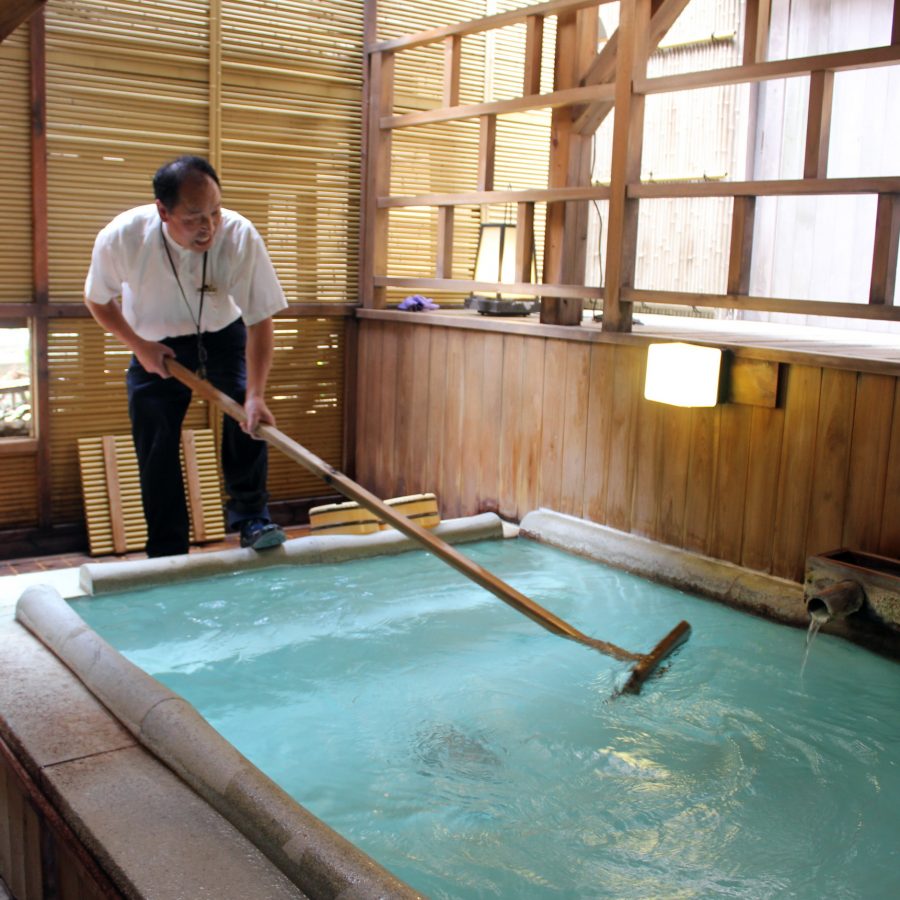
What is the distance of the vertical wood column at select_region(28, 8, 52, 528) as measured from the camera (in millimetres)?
4551

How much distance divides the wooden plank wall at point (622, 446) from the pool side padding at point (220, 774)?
204cm

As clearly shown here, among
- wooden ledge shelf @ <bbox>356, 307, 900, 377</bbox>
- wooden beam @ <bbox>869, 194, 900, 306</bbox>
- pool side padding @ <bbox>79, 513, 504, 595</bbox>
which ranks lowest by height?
pool side padding @ <bbox>79, 513, 504, 595</bbox>

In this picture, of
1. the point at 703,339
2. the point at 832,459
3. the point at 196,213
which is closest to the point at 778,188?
the point at 703,339

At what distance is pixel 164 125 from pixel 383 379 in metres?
1.54

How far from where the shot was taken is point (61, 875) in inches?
83.1

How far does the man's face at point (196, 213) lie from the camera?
333cm

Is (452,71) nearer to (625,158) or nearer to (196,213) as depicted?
(625,158)

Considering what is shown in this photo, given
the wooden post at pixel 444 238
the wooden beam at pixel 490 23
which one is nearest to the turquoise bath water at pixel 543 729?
the wooden post at pixel 444 238

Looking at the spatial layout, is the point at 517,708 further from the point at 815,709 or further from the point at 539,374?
the point at 539,374

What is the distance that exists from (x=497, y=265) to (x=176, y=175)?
7.89ft

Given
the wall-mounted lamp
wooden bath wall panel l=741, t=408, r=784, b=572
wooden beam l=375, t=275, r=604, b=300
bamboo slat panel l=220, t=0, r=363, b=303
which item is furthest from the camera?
the wall-mounted lamp

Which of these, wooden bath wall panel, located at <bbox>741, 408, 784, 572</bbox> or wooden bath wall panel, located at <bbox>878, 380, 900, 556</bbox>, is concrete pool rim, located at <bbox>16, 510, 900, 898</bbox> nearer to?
wooden bath wall panel, located at <bbox>741, 408, 784, 572</bbox>

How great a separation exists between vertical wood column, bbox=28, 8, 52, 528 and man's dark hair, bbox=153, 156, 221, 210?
5.07 ft

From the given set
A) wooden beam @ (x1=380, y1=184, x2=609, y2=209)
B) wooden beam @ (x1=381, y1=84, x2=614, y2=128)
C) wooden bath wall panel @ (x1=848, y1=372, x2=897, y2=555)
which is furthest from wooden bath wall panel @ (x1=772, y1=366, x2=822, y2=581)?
wooden beam @ (x1=381, y1=84, x2=614, y2=128)
